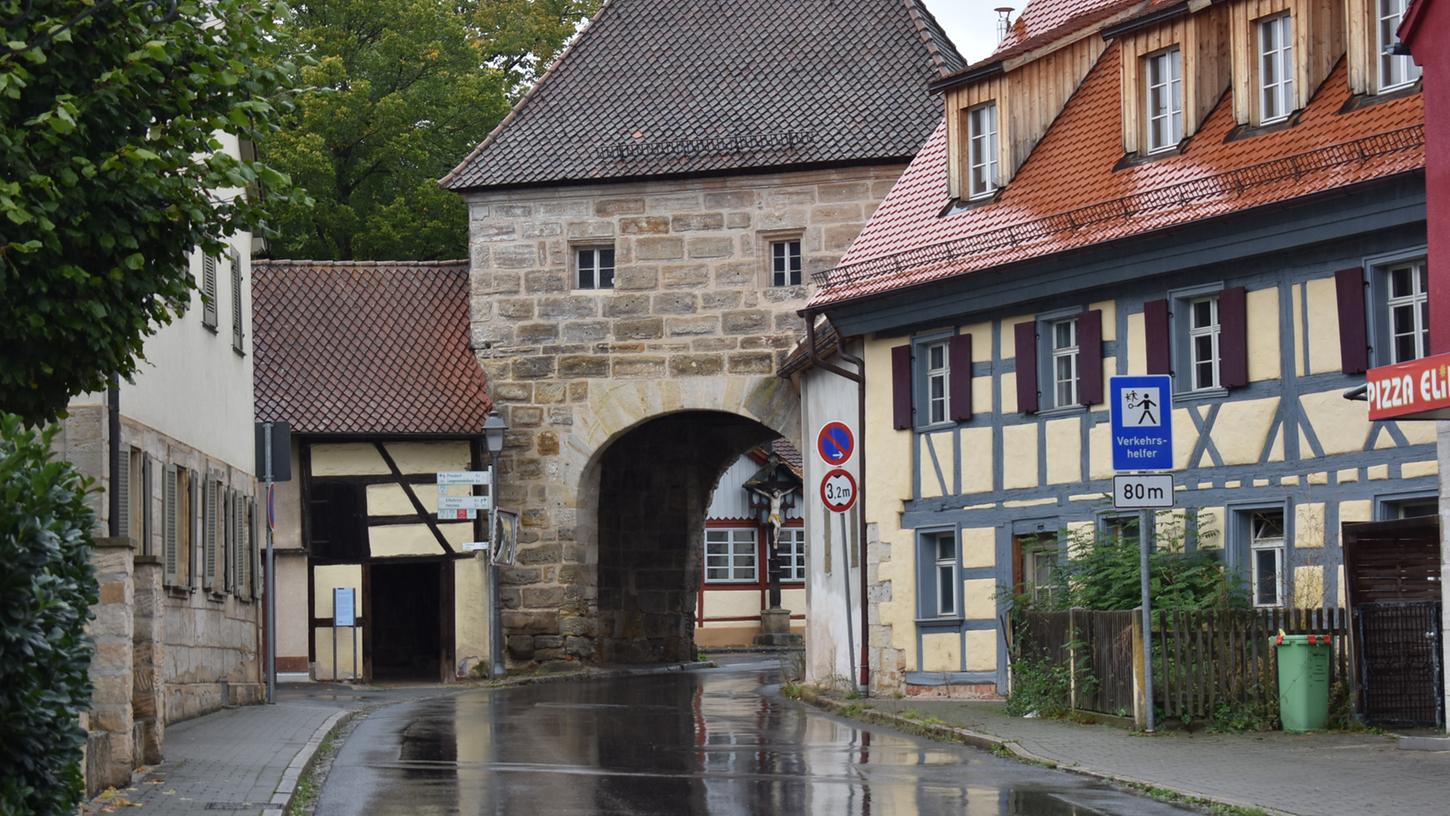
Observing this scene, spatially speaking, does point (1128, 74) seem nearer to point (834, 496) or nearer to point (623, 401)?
point (834, 496)

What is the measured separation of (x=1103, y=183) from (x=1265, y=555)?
4534 mm

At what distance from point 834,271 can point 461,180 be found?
9.69 meters

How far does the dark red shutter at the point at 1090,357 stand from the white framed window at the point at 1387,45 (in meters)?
3.91

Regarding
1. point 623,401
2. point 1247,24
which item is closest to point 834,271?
point 1247,24

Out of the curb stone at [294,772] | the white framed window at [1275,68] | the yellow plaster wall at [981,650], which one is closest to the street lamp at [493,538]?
the yellow plaster wall at [981,650]

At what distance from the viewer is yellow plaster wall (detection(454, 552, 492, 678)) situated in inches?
1337

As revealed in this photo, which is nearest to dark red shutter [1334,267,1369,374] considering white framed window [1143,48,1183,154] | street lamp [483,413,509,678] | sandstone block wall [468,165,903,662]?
white framed window [1143,48,1183,154]

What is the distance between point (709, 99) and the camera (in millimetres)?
34125

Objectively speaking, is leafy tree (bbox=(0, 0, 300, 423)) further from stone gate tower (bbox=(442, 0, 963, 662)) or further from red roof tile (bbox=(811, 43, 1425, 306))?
stone gate tower (bbox=(442, 0, 963, 662))

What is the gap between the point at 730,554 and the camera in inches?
2073

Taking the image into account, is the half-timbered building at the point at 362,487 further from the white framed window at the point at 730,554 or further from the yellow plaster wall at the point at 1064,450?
the white framed window at the point at 730,554

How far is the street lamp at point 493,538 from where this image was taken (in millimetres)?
32969

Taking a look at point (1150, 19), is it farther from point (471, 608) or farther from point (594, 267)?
point (471, 608)

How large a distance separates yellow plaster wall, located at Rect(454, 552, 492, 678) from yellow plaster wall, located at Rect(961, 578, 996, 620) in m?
11.3
